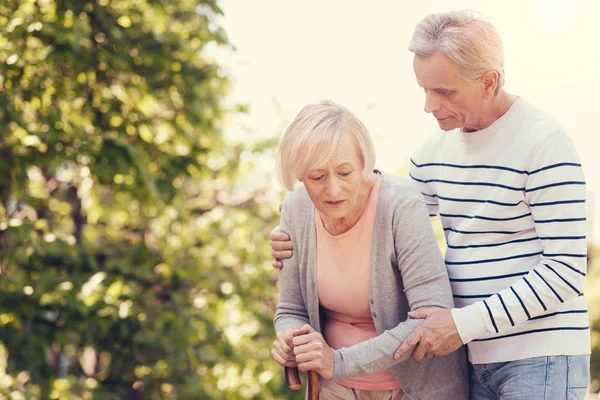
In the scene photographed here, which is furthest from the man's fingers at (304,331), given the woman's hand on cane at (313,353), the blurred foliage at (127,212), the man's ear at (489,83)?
the blurred foliage at (127,212)

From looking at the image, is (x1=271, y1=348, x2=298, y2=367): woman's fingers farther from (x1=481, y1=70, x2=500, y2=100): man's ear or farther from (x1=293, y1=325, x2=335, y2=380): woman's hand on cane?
(x1=481, y1=70, x2=500, y2=100): man's ear

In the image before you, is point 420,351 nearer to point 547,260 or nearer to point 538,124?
point 547,260

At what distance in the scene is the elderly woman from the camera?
175 cm

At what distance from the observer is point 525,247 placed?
1.72 meters

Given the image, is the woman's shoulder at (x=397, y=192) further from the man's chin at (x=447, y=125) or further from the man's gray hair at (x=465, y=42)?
the man's gray hair at (x=465, y=42)

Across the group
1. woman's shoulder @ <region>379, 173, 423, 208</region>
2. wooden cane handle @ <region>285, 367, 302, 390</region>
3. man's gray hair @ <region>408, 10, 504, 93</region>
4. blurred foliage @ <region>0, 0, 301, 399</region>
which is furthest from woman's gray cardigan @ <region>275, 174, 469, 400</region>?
blurred foliage @ <region>0, 0, 301, 399</region>

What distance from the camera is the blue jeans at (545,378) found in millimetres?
1661

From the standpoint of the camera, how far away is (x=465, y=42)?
1.68 m

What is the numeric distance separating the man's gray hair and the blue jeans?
0.62 metres

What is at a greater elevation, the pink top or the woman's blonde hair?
the woman's blonde hair

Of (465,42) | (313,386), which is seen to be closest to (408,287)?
(313,386)

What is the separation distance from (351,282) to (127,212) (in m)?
2.41

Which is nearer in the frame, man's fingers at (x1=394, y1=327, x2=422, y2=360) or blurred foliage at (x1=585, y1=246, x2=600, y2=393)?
man's fingers at (x1=394, y1=327, x2=422, y2=360)

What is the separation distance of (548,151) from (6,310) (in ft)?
8.53
